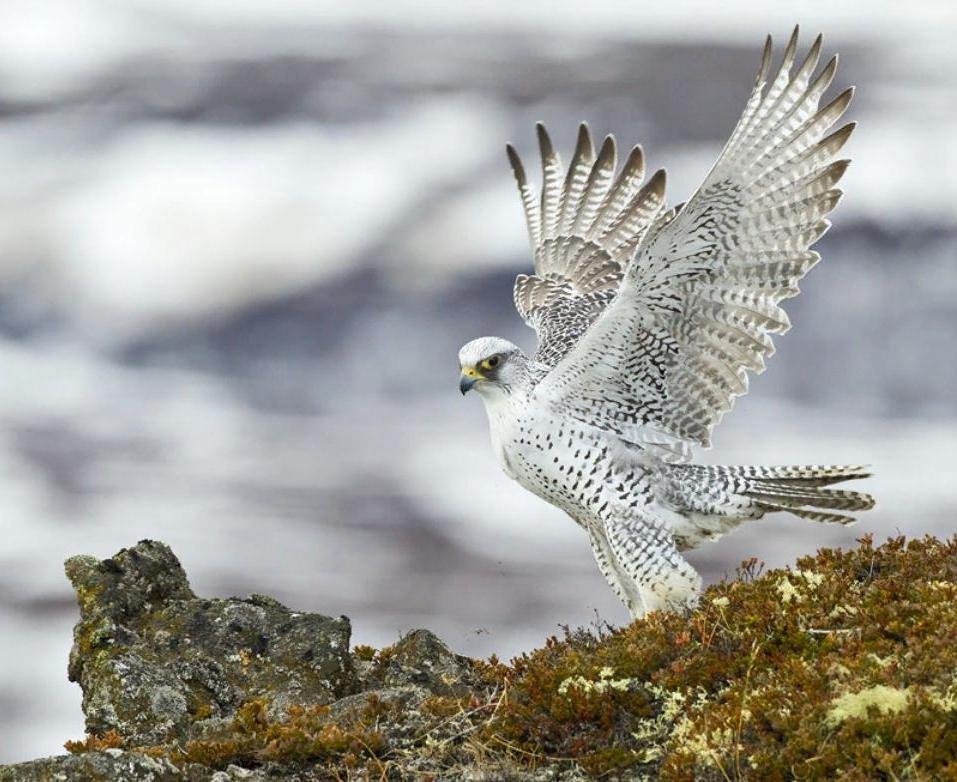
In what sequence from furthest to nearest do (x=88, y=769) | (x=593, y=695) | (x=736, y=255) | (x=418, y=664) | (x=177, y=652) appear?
(x=736, y=255)
(x=177, y=652)
(x=418, y=664)
(x=593, y=695)
(x=88, y=769)

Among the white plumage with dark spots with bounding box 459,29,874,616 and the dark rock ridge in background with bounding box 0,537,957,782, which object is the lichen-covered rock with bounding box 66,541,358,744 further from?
the white plumage with dark spots with bounding box 459,29,874,616

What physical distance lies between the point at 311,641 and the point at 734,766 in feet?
13.5

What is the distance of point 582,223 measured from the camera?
13.4m

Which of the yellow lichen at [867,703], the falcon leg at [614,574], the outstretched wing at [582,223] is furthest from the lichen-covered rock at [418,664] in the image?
the outstretched wing at [582,223]

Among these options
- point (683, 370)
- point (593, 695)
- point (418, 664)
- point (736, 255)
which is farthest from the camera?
point (683, 370)

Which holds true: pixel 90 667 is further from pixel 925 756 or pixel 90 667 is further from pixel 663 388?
pixel 925 756

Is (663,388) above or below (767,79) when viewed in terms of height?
below

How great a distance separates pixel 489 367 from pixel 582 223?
12.3 ft

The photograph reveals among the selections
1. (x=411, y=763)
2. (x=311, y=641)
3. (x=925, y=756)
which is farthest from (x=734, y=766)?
(x=311, y=641)

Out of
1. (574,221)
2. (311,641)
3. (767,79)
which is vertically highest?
(574,221)

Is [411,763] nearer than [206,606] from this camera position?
Yes

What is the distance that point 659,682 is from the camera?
252 inches

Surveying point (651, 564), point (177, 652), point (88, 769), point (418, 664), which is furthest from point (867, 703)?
point (177, 652)

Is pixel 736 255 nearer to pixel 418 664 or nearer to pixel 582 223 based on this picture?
pixel 418 664
